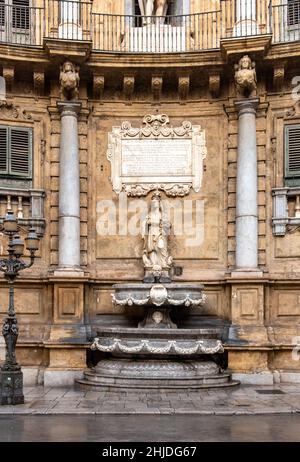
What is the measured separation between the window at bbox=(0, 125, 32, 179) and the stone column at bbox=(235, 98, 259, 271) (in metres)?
4.77

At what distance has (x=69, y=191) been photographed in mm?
15492

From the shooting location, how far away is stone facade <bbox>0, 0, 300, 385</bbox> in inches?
591

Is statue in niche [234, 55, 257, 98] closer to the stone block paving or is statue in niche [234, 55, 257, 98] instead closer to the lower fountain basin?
the lower fountain basin

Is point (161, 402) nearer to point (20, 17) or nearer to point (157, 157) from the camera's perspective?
point (157, 157)

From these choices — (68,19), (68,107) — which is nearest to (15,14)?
(68,19)

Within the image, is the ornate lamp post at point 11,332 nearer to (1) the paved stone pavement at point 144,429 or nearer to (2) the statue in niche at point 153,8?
(1) the paved stone pavement at point 144,429

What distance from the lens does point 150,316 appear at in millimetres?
14617

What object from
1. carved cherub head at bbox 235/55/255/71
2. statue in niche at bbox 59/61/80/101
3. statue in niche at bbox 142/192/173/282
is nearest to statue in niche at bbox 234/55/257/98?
carved cherub head at bbox 235/55/255/71

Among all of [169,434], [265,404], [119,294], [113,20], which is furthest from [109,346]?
[113,20]

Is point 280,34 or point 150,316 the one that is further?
point 280,34

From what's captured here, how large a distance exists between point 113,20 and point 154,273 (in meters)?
6.17

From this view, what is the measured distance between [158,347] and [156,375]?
1.74ft

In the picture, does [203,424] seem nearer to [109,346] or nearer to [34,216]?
[109,346]

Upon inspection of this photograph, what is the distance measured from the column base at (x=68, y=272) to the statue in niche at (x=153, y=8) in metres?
6.17
